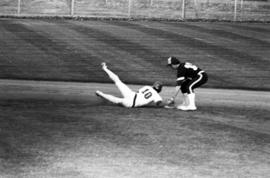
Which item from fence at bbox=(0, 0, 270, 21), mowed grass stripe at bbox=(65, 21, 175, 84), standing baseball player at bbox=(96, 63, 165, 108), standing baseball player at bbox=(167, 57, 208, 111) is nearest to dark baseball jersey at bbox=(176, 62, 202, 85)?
standing baseball player at bbox=(167, 57, 208, 111)

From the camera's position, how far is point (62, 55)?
30.4 metres

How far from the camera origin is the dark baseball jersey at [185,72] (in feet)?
61.9

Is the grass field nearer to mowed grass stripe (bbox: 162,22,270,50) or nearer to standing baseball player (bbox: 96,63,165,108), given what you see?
mowed grass stripe (bbox: 162,22,270,50)

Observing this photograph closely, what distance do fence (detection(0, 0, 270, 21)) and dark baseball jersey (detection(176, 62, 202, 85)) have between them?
24.7 metres

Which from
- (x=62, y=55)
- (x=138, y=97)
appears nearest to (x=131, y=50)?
(x=62, y=55)

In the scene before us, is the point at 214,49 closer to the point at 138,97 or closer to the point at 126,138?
the point at 138,97

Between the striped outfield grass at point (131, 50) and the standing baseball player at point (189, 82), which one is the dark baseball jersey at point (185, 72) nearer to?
the standing baseball player at point (189, 82)

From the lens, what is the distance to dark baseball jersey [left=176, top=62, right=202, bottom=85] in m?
18.9

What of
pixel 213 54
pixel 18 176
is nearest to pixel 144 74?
pixel 213 54

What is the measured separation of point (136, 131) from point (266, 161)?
3450mm

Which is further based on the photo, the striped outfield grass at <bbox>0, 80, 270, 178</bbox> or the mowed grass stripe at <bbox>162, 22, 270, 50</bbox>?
the mowed grass stripe at <bbox>162, 22, 270, 50</bbox>

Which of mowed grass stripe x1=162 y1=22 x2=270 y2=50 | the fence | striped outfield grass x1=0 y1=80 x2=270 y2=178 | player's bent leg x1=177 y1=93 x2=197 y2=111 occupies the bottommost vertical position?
striped outfield grass x1=0 y1=80 x2=270 y2=178

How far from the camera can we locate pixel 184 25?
4047 centimetres

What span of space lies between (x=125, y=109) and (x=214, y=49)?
14.1 m
